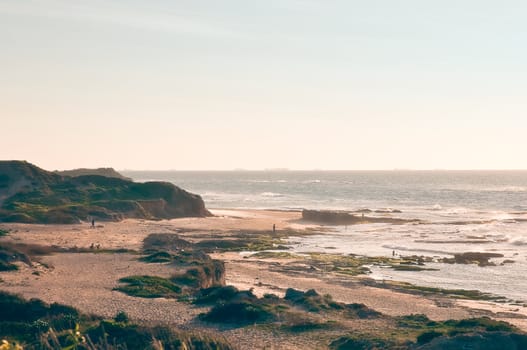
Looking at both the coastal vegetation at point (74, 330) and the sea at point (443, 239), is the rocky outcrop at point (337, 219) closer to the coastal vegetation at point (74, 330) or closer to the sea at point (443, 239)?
the sea at point (443, 239)

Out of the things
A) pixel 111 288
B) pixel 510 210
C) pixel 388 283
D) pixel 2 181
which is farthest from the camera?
pixel 510 210

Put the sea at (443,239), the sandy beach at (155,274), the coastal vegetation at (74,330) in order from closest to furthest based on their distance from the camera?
the coastal vegetation at (74,330) → the sandy beach at (155,274) → the sea at (443,239)

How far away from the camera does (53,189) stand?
97625 mm

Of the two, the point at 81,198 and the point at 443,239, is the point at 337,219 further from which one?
the point at 81,198

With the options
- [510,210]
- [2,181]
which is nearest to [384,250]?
[2,181]

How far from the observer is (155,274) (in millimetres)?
41719

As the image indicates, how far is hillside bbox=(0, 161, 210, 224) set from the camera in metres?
79.5

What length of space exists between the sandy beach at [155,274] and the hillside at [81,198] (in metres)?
12.0

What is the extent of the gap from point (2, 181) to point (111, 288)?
6597 cm

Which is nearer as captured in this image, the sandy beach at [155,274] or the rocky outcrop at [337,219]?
the sandy beach at [155,274]

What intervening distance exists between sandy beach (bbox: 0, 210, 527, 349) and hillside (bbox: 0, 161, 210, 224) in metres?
12.0

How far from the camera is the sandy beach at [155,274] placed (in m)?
31.6

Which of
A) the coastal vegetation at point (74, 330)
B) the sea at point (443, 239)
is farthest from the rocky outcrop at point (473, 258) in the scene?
the coastal vegetation at point (74, 330)

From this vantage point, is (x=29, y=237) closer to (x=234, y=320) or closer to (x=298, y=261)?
(x=298, y=261)
